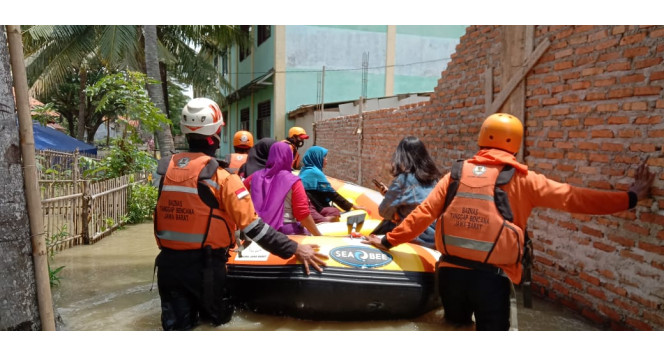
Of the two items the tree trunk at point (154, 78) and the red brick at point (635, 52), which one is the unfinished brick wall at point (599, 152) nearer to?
the red brick at point (635, 52)

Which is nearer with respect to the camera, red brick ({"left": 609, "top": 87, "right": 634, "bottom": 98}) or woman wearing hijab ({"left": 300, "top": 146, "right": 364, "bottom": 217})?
red brick ({"left": 609, "top": 87, "right": 634, "bottom": 98})

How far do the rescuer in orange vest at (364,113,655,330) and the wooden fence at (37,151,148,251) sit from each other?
16.9 ft

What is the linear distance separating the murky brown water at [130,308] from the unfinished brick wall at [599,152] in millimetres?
376

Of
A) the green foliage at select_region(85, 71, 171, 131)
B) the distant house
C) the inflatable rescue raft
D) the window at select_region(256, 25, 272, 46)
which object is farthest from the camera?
the window at select_region(256, 25, 272, 46)

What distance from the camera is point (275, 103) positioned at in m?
16.3

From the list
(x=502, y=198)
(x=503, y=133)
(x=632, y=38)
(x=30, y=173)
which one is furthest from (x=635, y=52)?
(x=30, y=173)

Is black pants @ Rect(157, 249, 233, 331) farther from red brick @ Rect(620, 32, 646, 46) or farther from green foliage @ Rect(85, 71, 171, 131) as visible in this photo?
green foliage @ Rect(85, 71, 171, 131)

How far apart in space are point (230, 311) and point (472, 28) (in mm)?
4308

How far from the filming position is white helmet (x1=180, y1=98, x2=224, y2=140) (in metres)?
2.95

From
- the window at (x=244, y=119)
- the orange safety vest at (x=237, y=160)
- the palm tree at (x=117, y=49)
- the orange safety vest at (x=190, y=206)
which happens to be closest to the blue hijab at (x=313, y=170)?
the orange safety vest at (x=237, y=160)

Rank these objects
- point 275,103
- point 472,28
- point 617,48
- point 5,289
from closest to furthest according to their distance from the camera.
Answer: point 5,289, point 617,48, point 472,28, point 275,103

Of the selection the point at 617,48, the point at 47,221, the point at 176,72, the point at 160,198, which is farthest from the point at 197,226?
the point at 176,72

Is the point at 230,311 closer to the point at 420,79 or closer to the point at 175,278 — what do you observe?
the point at 175,278

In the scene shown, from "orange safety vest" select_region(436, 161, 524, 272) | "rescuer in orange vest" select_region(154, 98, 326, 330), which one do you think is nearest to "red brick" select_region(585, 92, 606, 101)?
"orange safety vest" select_region(436, 161, 524, 272)
